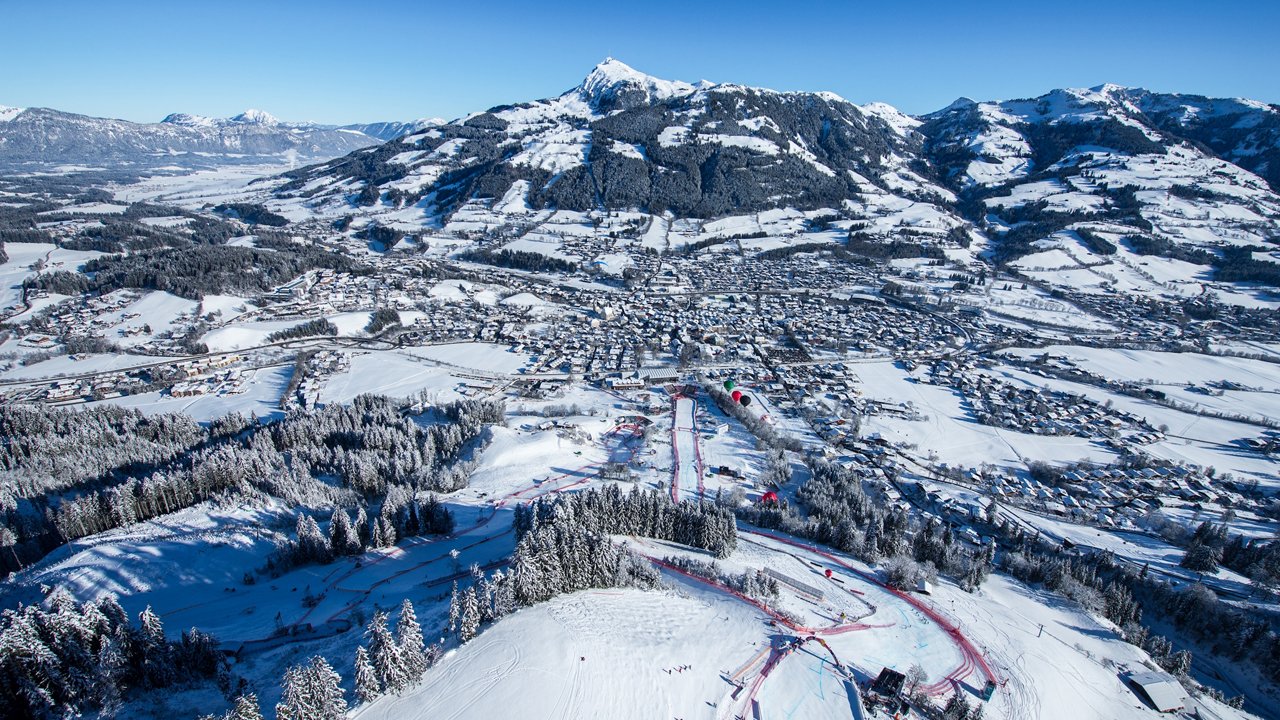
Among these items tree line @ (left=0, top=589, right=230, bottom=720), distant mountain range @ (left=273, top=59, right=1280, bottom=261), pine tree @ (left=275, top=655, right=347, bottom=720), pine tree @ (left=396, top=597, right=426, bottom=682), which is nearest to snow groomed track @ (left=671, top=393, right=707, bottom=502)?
pine tree @ (left=396, top=597, right=426, bottom=682)

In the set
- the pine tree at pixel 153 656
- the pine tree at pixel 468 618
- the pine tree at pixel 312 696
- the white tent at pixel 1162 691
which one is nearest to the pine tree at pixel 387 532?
the pine tree at pixel 468 618

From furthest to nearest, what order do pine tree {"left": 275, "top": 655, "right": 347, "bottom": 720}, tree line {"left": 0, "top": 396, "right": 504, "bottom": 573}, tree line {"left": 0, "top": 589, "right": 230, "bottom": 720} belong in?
tree line {"left": 0, "top": 396, "right": 504, "bottom": 573}, tree line {"left": 0, "top": 589, "right": 230, "bottom": 720}, pine tree {"left": 275, "top": 655, "right": 347, "bottom": 720}

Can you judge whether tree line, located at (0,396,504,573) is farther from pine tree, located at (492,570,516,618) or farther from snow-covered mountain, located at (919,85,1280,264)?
snow-covered mountain, located at (919,85,1280,264)

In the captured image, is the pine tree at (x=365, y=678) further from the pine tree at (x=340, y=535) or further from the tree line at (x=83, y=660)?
the pine tree at (x=340, y=535)

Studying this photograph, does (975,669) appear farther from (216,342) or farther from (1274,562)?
(216,342)

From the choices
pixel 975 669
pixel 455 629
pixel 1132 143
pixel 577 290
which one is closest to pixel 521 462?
pixel 455 629

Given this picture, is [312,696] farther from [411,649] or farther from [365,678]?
[411,649]
